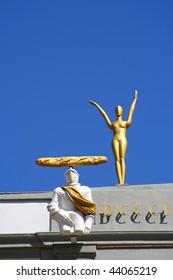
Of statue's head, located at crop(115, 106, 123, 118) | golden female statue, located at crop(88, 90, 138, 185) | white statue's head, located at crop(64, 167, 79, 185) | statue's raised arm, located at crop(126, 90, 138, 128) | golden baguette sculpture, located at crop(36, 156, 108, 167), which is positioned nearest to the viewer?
white statue's head, located at crop(64, 167, 79, 185)

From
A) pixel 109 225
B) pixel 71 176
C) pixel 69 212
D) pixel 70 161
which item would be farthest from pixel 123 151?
pixel 69 212

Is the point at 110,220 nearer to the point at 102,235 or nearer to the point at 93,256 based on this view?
the point at 102,235

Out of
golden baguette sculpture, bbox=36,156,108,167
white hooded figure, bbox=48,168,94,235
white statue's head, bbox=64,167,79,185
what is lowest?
white hooded figure, bbox=48,168,94,235

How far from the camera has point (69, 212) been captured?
16.5 meters

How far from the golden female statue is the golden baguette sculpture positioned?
2.91m

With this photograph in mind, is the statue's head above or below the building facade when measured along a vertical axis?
above

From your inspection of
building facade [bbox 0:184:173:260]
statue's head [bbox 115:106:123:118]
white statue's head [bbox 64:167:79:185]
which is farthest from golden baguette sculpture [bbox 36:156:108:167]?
statue's head [bbox 115:106:123:118]

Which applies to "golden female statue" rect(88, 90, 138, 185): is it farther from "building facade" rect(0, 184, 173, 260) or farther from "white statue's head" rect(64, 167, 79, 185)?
"white statue's head" rect(64, 167, 79, 185)

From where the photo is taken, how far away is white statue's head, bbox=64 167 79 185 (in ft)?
56.0

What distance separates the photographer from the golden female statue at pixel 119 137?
70.7ft

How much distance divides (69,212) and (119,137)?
5.61 meters

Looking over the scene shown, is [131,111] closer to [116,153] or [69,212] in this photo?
[116,153]
